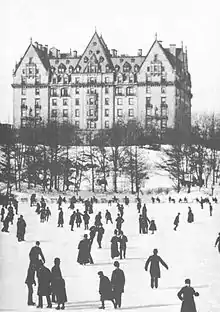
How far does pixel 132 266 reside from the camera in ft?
34.9

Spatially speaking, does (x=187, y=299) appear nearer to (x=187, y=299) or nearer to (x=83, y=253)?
(x=187, y=299)

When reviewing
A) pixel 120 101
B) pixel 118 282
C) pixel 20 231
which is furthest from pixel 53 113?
pixel 118 282

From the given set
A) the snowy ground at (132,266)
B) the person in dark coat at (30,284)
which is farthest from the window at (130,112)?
the person in dark coat at (30,284)

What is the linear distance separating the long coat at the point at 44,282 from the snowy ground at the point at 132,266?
0.23 metres

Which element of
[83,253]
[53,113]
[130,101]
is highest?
[130,101]

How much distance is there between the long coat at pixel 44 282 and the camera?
7.81m

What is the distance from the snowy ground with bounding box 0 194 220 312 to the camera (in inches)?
318

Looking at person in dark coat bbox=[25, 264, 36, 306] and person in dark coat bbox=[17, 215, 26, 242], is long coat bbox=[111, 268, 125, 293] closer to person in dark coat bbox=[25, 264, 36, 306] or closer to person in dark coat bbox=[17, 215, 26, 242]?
person in dark coat bbox=[25, 264, 36, 306]

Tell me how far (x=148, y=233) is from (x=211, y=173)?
4.21m

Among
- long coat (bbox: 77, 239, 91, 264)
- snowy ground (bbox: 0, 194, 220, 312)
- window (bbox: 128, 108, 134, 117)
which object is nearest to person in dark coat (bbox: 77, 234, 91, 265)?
long coat (bbox: 77, 239, 91, 264)

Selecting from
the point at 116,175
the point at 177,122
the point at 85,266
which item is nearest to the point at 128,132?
the point at 177,122

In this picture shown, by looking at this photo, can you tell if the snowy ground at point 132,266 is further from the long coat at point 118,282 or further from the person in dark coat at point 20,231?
the long coat at point 118,282

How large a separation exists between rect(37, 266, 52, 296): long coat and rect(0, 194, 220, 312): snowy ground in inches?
8.9

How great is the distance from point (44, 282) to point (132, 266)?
10.0 feet
